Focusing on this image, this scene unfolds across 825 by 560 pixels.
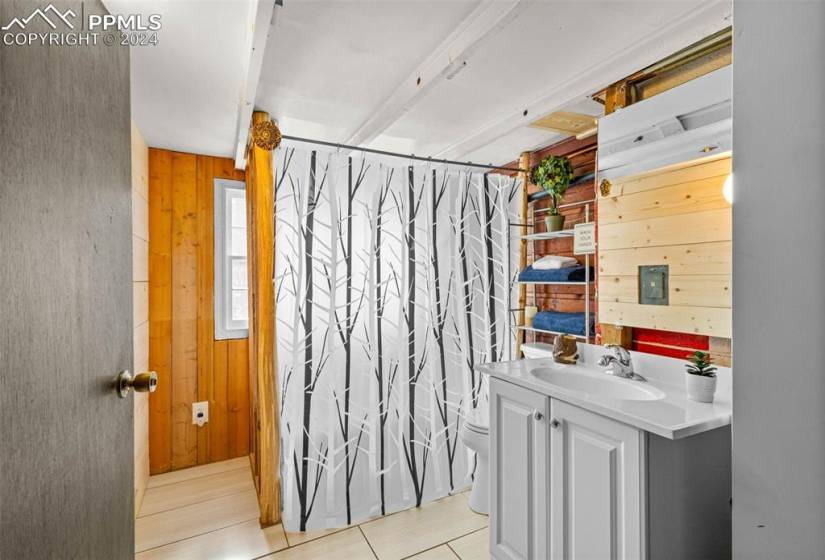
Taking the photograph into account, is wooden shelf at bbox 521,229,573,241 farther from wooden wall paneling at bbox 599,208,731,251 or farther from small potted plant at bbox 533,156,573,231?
wooden wall paneling at bbox 599,208,731,251

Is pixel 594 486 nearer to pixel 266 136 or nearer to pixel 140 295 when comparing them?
pixel 266 136

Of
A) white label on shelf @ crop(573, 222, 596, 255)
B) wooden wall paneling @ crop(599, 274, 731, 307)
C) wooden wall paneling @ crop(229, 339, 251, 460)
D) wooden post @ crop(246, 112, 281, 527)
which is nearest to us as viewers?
wooden wall paneling @ crop(599, 274, 731, 307)

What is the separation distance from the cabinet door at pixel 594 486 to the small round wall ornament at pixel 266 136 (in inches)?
70.9

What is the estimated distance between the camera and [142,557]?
6.47ft

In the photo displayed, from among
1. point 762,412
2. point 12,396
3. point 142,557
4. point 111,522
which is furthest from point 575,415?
point 142,557

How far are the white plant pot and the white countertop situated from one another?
0.9 inches

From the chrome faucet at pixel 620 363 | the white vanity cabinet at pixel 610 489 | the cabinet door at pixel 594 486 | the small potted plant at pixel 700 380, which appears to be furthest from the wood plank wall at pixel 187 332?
the small potted plant at pixel 700 380

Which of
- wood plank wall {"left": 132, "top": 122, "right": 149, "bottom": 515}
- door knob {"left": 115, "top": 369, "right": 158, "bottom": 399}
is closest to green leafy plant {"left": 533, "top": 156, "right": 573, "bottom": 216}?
door knob {"left": 115, "top": 369, "right": 158, "bottom": 399}

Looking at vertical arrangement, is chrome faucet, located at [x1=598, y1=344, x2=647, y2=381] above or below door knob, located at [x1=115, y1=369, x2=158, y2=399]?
below

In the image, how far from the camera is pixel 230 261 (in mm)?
3072

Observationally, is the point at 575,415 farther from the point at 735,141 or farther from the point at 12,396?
the point at 12,396

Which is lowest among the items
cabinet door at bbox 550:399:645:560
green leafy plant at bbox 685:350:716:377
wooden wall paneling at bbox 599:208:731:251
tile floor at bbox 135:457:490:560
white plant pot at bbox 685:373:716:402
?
tile floor at bbox 135:457:490:560

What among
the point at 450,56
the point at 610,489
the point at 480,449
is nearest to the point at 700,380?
the point at 610,489

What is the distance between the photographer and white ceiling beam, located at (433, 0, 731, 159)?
139cm
